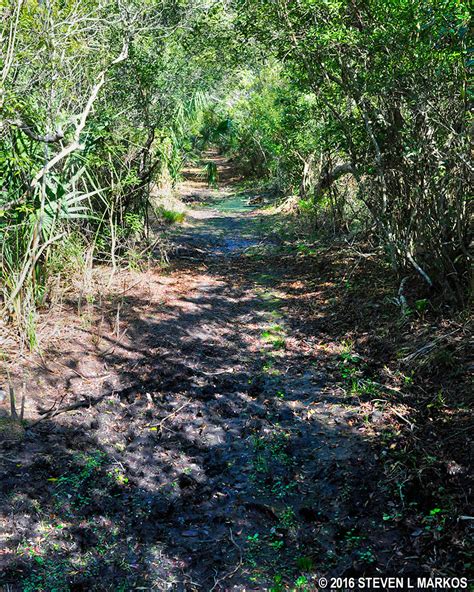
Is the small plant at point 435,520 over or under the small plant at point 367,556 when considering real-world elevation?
over

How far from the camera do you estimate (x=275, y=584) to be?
2760 millimetres

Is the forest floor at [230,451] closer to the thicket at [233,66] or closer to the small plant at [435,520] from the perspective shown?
the small plant at [435,520]

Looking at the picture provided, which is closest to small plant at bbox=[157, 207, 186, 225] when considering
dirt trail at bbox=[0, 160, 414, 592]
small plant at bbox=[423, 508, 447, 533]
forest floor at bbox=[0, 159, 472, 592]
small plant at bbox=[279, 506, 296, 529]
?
forest floor at bbox=[0, 159, 472, 592]

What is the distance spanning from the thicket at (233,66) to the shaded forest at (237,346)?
36mm

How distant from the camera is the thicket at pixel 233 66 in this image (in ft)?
15.2

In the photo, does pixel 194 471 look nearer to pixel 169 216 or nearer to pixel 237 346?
pixel 237 346

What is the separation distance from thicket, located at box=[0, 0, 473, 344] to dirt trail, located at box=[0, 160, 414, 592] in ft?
4.04

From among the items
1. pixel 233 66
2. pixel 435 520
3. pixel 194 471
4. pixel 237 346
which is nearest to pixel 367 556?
pixel 435 520

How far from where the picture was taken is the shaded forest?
3.01m

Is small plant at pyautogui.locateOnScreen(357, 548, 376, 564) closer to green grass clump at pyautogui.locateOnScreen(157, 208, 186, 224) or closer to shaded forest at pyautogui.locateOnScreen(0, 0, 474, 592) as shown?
shaded forest at pyautogui.locateOnScreen(0, 0, 474, 592)

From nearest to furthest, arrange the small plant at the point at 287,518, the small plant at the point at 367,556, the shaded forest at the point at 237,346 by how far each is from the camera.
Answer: the small plant at the point at 367,556, the shaded forest at the point at 237,346, the small plant at the point at 287,518

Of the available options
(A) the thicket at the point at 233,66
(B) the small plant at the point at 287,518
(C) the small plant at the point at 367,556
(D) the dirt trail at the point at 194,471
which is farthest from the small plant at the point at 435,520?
(A) the thicket at the point at 233,66

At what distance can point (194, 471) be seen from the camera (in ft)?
12.4

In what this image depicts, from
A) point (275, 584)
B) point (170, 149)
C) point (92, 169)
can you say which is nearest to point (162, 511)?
point (275, 584)
